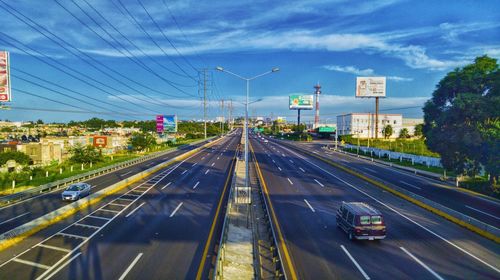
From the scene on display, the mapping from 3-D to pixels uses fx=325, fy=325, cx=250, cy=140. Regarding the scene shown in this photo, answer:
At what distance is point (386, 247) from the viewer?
1698cm

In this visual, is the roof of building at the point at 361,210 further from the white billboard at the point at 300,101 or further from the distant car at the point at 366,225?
the white billboard at the point at 300,101

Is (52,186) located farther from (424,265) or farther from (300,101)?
(300,101)

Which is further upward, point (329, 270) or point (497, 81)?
point (497, 81)

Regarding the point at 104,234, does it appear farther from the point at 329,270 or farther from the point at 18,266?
the point at 329,270

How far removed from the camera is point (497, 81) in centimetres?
3356

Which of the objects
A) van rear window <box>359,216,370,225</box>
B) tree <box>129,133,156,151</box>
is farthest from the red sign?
van rear window <box>359,216,370,225</box>

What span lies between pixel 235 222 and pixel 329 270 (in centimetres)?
787

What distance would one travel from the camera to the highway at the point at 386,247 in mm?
14031

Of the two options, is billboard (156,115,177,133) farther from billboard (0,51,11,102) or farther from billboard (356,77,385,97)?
billboard (0,51,11,102)

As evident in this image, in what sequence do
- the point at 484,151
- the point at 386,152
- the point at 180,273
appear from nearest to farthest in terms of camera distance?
the point at 180,273 < the point at 484,151 < the point at 386,152

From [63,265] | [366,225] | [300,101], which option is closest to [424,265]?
[366,225]

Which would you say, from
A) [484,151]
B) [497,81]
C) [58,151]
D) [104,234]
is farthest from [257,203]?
[58,151]

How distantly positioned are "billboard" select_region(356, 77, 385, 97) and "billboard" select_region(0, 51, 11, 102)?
90.2m

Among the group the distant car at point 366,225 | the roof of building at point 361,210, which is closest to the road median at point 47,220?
the distant car at point 366,225
